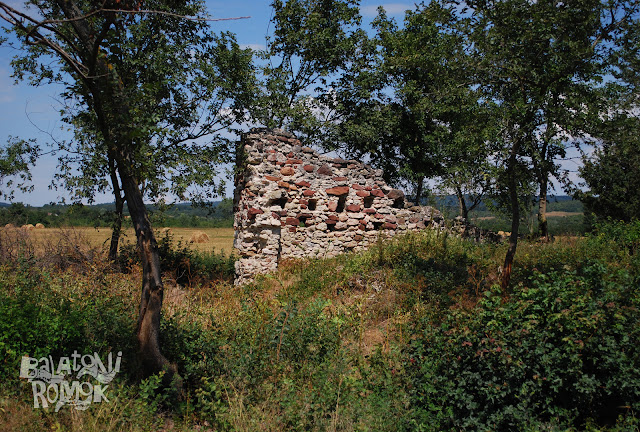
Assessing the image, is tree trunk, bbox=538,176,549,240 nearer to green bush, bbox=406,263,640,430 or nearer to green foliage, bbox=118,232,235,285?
green foliage, bbox=118,232,235,285

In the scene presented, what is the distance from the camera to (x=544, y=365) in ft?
→ 13.0

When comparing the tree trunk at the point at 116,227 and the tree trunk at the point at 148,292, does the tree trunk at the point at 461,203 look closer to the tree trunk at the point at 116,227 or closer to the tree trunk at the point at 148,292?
the tree trunk at the point at 116,227

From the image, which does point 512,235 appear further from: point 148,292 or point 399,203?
point 148,292

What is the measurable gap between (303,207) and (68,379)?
696cm

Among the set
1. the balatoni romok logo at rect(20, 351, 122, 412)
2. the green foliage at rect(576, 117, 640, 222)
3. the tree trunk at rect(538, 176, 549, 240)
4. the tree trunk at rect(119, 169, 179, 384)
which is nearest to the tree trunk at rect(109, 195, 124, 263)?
the tree trunk at rect(119, 169, 179, 384)

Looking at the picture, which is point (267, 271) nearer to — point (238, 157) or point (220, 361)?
point (238, 157)

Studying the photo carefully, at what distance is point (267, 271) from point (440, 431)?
6.43 m

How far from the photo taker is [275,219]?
32.8ft

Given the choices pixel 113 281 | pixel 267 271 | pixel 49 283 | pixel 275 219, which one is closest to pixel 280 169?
pixel 275 219

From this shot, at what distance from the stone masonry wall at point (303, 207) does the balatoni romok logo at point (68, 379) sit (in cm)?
548

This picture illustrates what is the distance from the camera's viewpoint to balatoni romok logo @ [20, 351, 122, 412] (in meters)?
4.09

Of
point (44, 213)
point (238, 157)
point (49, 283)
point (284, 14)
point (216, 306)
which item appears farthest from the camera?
point (44, 213)

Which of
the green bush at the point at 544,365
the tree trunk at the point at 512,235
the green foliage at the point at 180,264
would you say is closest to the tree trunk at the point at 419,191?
the green foliage at the point at 180,264

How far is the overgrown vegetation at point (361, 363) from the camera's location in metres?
3.90
